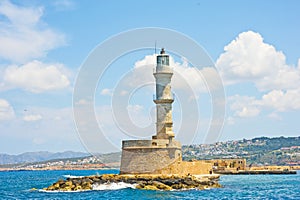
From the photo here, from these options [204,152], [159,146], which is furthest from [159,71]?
[204,152]

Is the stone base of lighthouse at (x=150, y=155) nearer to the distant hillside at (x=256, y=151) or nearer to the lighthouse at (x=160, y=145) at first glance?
the lighthouse at (x=160, y=145)

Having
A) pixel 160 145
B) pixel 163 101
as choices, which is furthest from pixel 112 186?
pixel 163 101

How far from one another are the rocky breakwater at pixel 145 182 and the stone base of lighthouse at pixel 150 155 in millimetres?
799

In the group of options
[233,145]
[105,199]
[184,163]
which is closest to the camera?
[105,199]

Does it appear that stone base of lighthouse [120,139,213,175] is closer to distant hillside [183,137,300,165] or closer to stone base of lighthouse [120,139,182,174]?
stone base of lighthouse [120,139,182,174]

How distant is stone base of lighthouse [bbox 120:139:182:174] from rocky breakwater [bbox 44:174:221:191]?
0.80m

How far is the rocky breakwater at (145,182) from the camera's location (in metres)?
34.8

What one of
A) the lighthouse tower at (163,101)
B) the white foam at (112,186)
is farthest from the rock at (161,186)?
the lighthouse tower at (163,101)

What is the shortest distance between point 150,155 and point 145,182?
2150mm

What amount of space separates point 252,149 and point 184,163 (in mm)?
112263

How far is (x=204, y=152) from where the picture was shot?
138 metres

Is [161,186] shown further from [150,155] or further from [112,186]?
[112,186]

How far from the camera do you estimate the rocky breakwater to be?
3481cm

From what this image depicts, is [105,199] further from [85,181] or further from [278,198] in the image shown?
[278,198]
